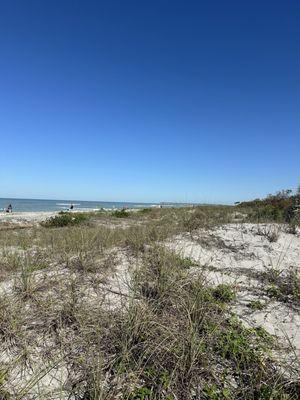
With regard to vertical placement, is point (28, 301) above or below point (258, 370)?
above

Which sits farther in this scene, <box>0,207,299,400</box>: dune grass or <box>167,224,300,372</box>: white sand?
<box>167,224,300,372</box>: white sand

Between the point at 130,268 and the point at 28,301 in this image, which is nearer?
the point at 28,301

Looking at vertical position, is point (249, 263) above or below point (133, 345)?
above

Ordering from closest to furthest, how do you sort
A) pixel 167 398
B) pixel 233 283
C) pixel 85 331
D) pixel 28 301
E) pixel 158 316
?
pixel 167 398, pixel 85 331, pixel 158 316, pixel 28 301, pixel 233 283

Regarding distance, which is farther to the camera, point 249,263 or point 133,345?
point 249,263

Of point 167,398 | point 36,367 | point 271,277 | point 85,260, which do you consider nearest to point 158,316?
point 167,398

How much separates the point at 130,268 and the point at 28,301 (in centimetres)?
163

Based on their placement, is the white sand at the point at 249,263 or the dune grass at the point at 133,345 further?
the white sand at the point at 249,263

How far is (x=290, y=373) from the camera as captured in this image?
2592 millimetres

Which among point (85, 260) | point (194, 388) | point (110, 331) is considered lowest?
point (194, 388)

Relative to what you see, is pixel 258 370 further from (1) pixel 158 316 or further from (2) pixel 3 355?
(2) pixel 3 355

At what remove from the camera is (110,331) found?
10.2ft

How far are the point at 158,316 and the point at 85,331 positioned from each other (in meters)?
0.80

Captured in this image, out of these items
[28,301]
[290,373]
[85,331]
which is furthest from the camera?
[28,301]
